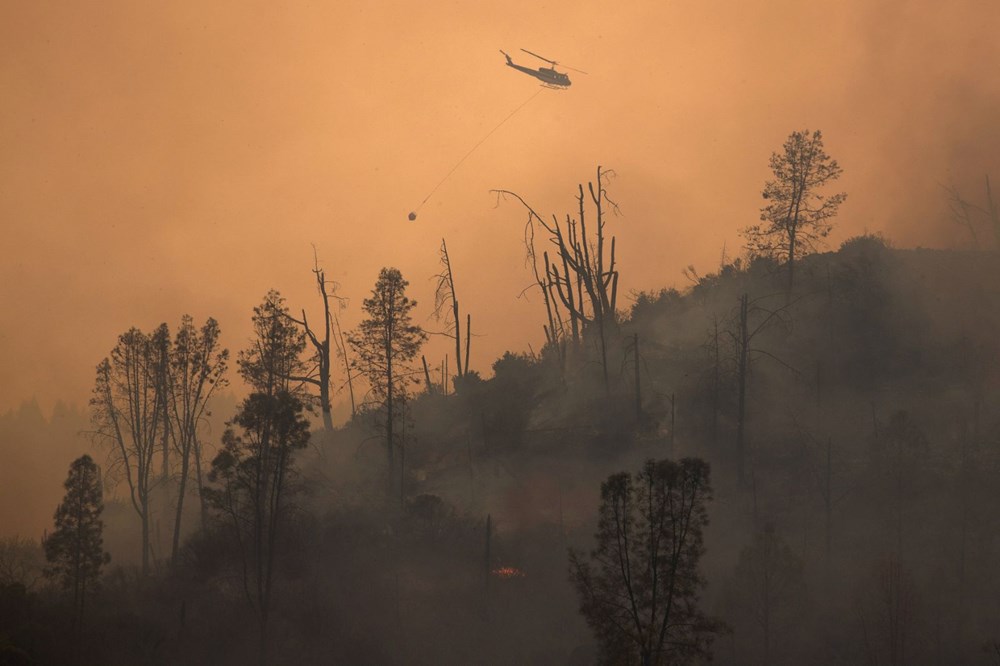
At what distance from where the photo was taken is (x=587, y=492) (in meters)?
55.8

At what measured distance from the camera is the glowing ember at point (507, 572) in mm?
51125

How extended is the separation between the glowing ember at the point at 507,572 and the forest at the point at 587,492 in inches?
4.1

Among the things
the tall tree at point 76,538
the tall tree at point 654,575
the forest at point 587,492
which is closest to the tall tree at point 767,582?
the forest at point 587,492

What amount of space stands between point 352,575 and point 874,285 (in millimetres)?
39935

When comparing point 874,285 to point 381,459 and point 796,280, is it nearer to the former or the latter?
point 796,280

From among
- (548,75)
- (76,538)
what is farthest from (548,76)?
(76,538)

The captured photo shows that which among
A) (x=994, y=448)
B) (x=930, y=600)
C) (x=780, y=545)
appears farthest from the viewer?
(x=994, y=448)

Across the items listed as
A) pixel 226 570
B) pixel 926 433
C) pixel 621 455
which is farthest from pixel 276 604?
pixel 926 433

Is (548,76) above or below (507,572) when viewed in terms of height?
above

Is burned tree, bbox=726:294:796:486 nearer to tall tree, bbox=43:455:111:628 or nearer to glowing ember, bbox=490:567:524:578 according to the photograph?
glowing ember, bbox=490:567:524:578

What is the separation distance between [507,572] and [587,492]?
714 centimetres

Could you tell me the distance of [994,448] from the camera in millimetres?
51875

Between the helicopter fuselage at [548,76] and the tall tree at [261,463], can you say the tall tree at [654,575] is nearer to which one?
the tall tree at [261,463]

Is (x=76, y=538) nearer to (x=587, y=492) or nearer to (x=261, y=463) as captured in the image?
(x=261, y=463)
